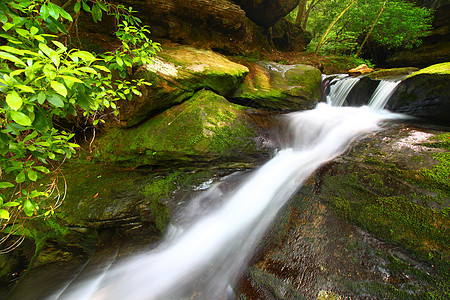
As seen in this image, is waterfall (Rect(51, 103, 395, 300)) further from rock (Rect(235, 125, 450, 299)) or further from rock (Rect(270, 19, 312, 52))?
rock (Rect(270, 19, 312, 52))

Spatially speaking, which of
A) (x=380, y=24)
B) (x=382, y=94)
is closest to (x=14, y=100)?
(x=382, y=94)

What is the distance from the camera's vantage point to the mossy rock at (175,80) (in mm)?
3648

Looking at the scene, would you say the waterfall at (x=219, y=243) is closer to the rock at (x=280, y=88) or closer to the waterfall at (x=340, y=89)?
the rock at (x=280, y=88)

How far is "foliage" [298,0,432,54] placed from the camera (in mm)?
7570

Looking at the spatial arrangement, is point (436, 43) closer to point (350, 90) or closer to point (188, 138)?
point (350, 90)

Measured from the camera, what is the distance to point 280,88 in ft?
16.8

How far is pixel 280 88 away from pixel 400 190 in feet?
12.6

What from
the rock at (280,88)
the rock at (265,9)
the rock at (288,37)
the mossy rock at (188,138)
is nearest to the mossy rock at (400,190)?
the mossy rock at (188,138)

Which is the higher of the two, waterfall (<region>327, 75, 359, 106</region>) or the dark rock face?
the dark rock face

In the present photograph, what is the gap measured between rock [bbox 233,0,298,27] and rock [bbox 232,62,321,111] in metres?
2.68

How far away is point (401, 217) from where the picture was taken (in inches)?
71.2

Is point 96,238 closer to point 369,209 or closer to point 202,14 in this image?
point 369,209

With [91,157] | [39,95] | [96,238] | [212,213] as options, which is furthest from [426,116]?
[91,157]

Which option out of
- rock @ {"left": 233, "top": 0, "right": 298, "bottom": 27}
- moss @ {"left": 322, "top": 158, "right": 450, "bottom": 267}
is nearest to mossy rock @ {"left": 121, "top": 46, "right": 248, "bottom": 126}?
moss @ {"left": 322, "top": 158, "right": 450, "bottom": 267}
